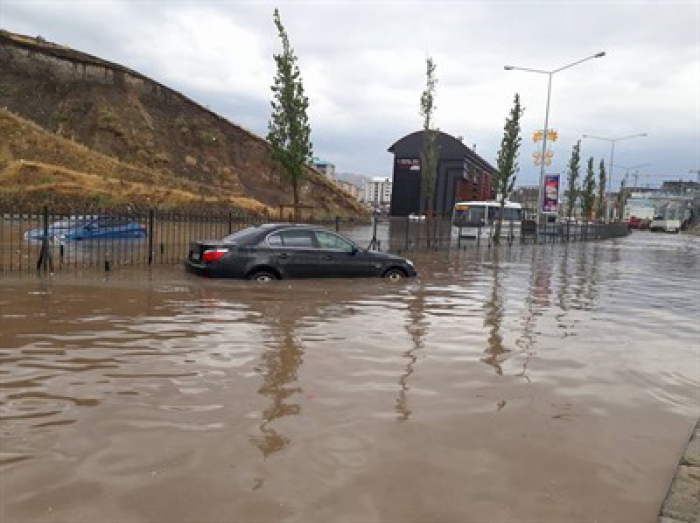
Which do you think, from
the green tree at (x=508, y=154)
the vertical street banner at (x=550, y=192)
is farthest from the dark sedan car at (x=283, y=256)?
the vertical street banner at (x=550, y=192)

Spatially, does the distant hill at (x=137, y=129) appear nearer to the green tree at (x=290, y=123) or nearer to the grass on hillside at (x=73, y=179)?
the grass on hillside at (x=73, y=179)

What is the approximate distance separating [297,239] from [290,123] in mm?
10776

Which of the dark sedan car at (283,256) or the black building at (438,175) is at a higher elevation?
the black building at (438,175)

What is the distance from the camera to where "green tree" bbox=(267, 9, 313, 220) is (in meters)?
22.0

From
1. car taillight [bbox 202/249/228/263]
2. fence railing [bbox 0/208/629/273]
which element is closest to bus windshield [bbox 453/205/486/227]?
fence railing [bbox 0/208/629/273]

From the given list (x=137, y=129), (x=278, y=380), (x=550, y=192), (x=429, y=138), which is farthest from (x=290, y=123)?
(x=137, y=129)

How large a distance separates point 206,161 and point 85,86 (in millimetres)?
12356

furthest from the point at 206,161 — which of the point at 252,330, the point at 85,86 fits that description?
the point at 252,330

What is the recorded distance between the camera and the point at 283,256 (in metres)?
12.2

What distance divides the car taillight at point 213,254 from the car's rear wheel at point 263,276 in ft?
2.38

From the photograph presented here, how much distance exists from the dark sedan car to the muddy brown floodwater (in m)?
1.67

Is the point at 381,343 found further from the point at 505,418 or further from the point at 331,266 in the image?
the point at 331,266

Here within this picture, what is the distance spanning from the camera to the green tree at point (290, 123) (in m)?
22.0

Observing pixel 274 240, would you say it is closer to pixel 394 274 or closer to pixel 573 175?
pixel 394 274
